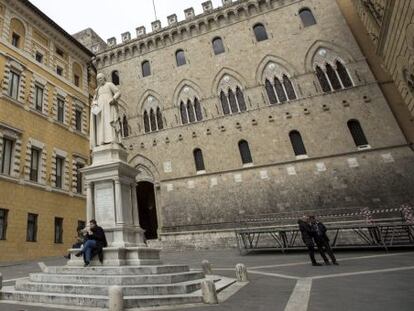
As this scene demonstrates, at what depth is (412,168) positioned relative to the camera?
1608cm

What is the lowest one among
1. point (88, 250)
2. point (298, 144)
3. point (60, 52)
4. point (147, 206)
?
point (88, 250)

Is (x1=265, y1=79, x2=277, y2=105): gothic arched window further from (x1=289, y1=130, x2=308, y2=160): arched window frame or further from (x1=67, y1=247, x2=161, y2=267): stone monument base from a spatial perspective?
(x1=67, y1=247, x2=161, y2=267): stone monument base

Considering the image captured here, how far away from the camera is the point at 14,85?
16.0m

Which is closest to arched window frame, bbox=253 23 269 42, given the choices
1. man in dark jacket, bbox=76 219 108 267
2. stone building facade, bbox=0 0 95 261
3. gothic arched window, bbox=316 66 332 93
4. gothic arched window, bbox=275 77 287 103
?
gothic arched window, bbox=275 77 287 103

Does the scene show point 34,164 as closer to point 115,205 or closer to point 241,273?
point 115,205

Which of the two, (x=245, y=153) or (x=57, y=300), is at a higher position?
(x=245, y=153)

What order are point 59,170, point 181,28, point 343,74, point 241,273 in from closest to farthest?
point 241,273 → point 59,170 → point 343,74 → point 181,28

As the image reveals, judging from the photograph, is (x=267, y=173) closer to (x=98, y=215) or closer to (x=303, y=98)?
(x=303, y=98)

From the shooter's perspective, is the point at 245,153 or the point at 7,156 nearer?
the point at 7,156

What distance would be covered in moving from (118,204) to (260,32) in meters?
19.0

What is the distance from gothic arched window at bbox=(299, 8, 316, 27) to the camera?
2056cm

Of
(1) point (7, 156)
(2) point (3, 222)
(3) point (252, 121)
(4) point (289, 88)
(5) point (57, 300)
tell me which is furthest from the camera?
(4) point (289, 88)

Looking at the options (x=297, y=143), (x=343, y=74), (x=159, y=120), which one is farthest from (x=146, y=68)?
(x=343, y=74)

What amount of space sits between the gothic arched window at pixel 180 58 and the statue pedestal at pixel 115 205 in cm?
1644
